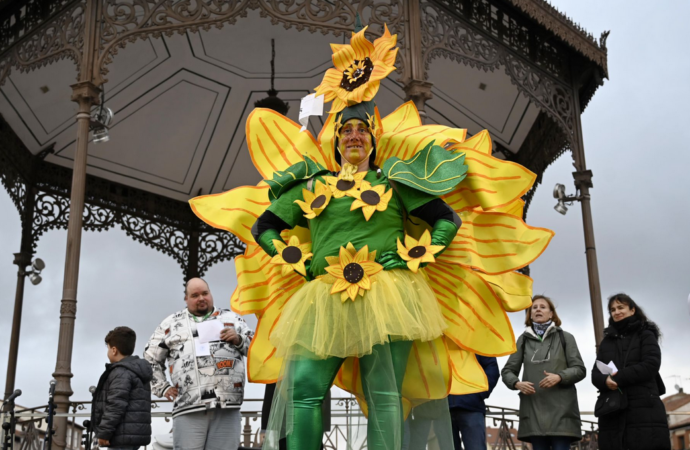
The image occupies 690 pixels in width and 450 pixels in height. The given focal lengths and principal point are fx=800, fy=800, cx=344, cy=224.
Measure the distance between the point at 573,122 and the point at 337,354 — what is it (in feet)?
24.5

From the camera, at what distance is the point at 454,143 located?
4.06 metres

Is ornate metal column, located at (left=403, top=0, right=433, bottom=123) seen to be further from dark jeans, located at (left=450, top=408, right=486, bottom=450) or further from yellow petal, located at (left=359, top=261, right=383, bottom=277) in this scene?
→ yellow petal, located at (left=359, top=261, right=383, bottom=277)

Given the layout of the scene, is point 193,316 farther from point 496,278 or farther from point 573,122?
point 573,122

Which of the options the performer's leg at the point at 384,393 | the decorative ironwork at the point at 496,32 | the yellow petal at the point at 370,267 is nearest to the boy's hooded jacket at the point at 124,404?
the performer's leg at the point at 384,393

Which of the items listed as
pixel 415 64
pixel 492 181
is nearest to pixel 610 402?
pixel 492 181

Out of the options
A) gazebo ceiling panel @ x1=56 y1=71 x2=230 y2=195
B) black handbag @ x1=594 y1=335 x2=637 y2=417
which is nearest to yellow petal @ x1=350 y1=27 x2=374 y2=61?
black handbag @ x1=594 y1=335 x2=637 y2=417

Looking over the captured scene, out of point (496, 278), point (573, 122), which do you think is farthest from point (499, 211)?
point (573, 122)

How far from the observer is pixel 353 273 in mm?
3449

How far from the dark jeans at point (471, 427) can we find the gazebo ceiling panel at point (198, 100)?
644 cm

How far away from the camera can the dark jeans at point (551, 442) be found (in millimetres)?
5129

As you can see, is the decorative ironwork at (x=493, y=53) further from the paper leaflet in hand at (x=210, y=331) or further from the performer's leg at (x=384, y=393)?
the performer's leg at (x=384, y=393)

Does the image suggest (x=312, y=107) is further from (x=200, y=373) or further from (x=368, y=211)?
(x=200, y=373)

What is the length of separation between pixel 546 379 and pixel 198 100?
339 inches

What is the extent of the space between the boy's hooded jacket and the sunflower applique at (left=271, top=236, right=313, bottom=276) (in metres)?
1.55
